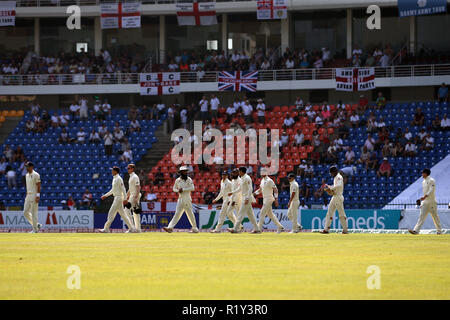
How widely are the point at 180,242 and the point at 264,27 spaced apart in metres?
31.9

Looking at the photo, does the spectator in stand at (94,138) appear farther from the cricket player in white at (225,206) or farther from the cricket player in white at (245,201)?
the cricket player in white at (245,201)

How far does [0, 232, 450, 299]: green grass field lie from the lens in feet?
35.1

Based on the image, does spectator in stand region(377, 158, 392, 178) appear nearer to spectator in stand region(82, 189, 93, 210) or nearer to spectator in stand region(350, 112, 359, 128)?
spectator in stand region(350, 112, 359, 128)

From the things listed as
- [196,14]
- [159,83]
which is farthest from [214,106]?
[196,14]

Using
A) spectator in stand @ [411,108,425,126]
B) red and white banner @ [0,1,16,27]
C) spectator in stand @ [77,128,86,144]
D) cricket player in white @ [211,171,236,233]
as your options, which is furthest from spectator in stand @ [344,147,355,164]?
red and white banner @ [0,1,16,27]

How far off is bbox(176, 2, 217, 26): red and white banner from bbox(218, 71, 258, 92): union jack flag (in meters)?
3.75

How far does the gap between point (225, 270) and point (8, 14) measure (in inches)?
1575

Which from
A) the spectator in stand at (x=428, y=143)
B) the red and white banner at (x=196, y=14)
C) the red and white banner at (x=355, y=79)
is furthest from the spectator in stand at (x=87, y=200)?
the spectator in stand at (x=428, y=143)

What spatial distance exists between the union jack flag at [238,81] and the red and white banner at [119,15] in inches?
258

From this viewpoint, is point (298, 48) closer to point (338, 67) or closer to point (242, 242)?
point (338, 67)

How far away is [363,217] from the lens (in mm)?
34188

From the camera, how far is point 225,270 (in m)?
13.4

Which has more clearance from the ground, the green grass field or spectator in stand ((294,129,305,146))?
spectator in stand ((294,129,305,146))
